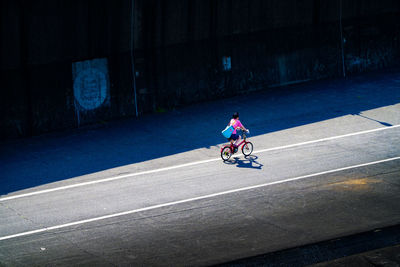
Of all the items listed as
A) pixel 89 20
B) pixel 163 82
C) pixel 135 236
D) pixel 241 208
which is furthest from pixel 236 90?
pixel 135 236

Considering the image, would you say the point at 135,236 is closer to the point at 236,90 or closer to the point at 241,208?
the point at 241,208

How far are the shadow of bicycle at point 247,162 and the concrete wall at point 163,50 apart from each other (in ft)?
20.8

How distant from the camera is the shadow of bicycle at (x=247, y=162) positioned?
1845 cm

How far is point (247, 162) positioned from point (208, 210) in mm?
4056

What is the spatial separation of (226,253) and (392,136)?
10.1 metres

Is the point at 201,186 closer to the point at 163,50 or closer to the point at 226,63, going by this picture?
the point at 163,50

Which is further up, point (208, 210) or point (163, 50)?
point (163, 50)

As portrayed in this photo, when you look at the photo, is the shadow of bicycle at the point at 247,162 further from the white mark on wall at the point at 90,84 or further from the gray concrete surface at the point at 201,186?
the white mark on wall at the point at 90,84

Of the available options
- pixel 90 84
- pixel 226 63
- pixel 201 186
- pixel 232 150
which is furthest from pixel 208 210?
pixel 226 63

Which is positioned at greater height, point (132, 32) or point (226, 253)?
point (132, 32)

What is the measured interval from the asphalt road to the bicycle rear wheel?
0.55 ft

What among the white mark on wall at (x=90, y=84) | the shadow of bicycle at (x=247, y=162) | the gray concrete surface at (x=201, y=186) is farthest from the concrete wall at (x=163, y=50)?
the shadow of bicycle at (x=247, y=162)

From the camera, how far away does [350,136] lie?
2081 cm

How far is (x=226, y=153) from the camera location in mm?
18859
